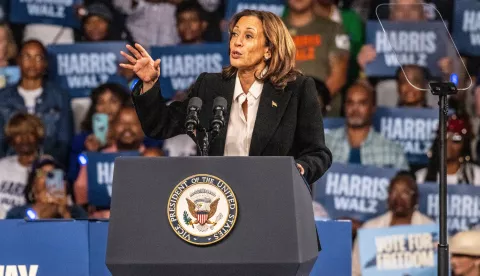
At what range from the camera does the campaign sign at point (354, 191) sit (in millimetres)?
6672

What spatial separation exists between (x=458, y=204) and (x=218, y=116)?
4131mm

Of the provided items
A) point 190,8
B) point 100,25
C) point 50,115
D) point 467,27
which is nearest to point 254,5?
point 190,8

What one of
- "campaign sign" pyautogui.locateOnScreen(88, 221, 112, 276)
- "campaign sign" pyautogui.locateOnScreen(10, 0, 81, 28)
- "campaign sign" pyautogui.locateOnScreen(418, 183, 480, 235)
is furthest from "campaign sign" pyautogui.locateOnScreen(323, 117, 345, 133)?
"campaign sign" pyautogui.locateOnScreen(88, 221, 112, 276)

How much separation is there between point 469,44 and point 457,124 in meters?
0.69

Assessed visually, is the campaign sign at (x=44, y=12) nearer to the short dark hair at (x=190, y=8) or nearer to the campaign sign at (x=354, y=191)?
the short dark hair at (x=190, y=8)

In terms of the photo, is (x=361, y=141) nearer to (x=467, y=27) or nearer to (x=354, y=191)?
(x=354, y=191)

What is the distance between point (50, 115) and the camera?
7141mm

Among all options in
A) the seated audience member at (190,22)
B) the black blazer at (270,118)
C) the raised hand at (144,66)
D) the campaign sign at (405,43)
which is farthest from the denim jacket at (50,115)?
the raised hand at (144,66)

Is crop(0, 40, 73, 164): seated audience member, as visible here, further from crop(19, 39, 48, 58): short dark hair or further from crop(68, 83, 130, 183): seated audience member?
crop(68, 83, 130, 183): seated audience member

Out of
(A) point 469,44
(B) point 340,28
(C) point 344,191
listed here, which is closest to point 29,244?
(C) point 344,191

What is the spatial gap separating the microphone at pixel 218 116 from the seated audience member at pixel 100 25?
4774 mm

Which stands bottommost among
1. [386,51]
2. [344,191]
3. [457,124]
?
[344,191]

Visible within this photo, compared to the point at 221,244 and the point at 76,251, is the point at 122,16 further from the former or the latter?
the point at 221,244

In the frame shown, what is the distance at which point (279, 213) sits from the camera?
8.73 ft
